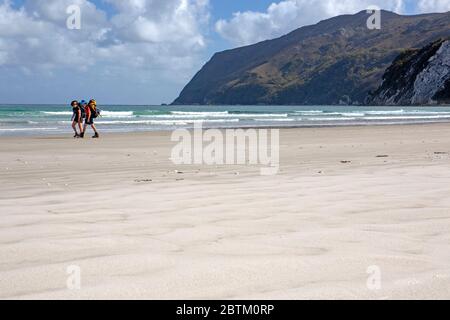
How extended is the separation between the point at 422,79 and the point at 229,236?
11578 cm

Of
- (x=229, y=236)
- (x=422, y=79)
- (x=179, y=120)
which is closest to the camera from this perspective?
(x=229, y=236)

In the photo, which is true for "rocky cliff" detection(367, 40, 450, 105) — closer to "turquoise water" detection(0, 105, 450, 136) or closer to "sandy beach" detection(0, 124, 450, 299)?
"turquoise water" detection(0, 105, 450, 136)

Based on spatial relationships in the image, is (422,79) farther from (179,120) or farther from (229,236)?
(229,236)

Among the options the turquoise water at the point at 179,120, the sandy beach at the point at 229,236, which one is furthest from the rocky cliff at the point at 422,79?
the sandy beach at the point at 229,236

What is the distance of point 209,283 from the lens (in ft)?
9.18

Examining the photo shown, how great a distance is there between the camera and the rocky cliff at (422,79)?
108 m

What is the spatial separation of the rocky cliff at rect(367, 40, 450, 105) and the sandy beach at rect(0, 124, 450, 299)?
10893 centimetres

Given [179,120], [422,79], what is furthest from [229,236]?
[422,79]

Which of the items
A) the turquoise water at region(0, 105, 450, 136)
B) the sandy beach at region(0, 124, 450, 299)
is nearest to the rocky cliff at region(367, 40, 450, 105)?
the turquoise water at region(0, 105, 450, 136)

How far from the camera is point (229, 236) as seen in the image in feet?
12.7

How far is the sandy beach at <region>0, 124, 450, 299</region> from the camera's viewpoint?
2756mm
